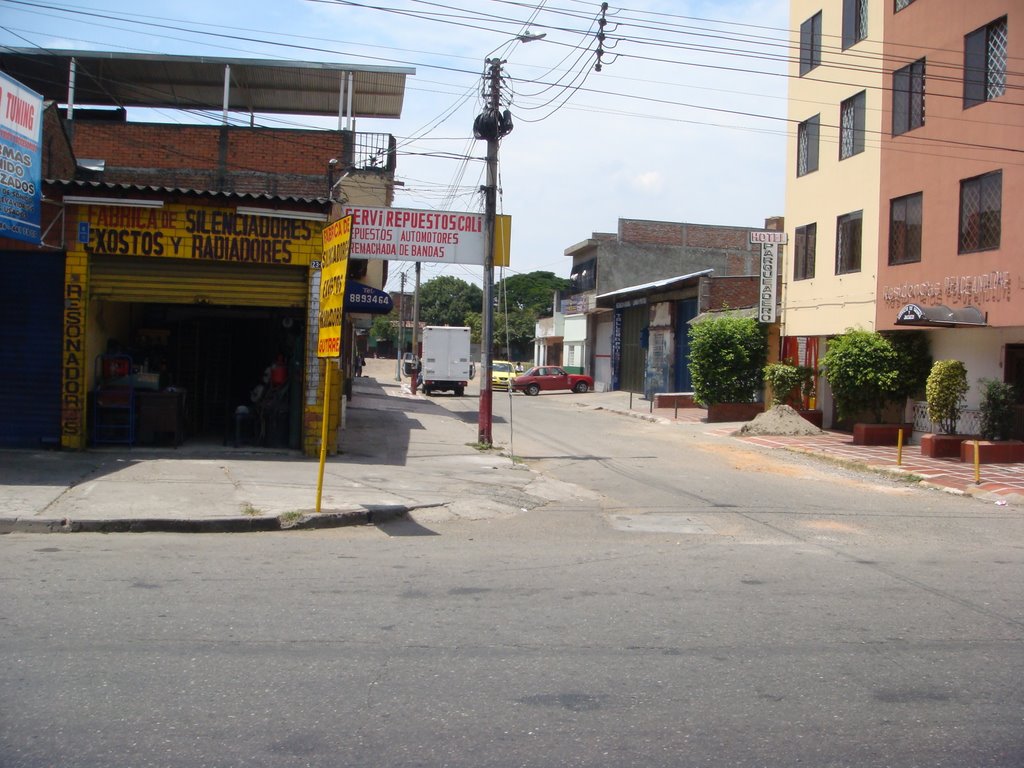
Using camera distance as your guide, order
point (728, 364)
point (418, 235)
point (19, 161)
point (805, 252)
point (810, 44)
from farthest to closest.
Result: point (728, 364) → point (805, 252) → point (810, 44) → point (418, 235) → point (19, 161)

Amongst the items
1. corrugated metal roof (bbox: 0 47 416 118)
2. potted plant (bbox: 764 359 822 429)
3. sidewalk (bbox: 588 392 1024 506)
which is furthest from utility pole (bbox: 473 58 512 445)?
potted plant (bbox: 764 359 822 429)

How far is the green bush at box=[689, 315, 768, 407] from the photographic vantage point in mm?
29281

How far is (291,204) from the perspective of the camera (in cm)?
1502

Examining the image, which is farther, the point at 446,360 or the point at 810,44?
the point at 446,360

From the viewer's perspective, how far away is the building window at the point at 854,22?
79.2 feet

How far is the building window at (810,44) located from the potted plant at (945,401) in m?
10.9

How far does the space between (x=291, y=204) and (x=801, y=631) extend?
36.3ft

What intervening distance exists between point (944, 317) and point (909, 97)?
608cm

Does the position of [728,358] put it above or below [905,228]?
below

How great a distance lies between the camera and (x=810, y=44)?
26547 mm

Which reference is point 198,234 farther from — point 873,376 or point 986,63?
point 986,63

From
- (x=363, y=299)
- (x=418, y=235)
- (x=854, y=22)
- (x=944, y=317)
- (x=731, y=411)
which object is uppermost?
(x=854, y=22)

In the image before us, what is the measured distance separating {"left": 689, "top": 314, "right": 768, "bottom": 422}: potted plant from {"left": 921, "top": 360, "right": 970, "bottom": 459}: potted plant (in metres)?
9.96

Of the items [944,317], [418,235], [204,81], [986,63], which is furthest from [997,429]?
[204,81]
